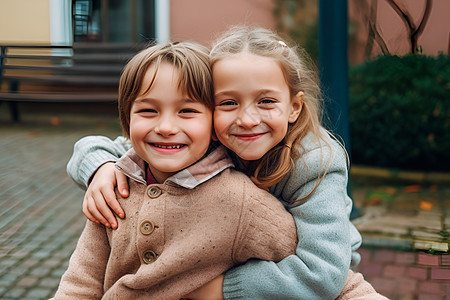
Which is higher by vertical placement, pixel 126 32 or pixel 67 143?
pixel 126 32

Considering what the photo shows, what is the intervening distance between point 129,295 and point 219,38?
0.85m

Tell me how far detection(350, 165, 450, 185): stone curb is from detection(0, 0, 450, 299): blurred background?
0.02m

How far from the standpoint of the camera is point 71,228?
14.1 ft

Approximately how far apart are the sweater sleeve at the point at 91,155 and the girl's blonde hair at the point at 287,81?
0.57 m

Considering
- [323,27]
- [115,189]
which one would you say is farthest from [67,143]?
[115,189]

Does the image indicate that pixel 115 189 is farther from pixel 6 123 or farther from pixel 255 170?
pixel 6 123

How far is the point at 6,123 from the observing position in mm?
8414

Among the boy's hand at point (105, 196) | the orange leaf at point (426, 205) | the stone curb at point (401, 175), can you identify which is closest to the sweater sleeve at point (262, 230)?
the boy's hand at point (105, 196)

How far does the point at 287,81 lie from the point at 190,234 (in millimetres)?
553

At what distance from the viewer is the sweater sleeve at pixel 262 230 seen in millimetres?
1680

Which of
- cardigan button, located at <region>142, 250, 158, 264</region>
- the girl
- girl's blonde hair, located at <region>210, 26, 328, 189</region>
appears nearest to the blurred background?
girl's blonde hair, located at <region>210, 26, 328, 189</region>

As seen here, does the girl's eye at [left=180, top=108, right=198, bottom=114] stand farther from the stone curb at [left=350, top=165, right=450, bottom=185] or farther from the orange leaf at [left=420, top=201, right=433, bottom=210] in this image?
the stone curb at [left=350, top=165, right=450, bottom=185]

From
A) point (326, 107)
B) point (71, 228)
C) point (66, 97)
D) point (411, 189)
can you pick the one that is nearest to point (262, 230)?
point (326, 107)

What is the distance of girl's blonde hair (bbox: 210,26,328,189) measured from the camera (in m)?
1.71
